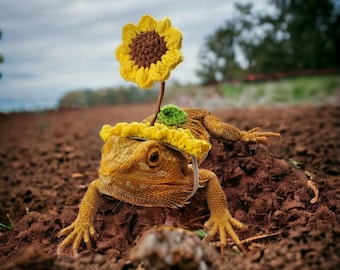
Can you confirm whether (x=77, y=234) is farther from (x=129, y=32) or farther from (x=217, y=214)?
(x=129, y=32)

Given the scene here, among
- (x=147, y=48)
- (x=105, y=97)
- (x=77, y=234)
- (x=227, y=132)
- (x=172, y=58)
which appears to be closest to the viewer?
(x=172, y=58)

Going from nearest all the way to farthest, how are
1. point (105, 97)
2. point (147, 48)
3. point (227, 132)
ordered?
1. point (147, 48)
2. point (227, 132)
3. point (105, 97)

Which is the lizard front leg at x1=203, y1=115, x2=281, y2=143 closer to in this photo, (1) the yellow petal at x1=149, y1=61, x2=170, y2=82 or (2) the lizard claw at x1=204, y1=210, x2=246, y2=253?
(2) the lizard claw at x1=204, y1=210, x2=246, y2=253

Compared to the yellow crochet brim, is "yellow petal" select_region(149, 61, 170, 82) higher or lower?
higher

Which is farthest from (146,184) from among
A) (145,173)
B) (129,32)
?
(129,32)

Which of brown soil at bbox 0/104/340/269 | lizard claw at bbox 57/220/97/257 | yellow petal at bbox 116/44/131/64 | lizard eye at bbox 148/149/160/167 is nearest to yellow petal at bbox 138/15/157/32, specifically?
yellow petal at bbox 116/44/131/64

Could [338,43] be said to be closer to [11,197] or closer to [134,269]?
[11,197]
